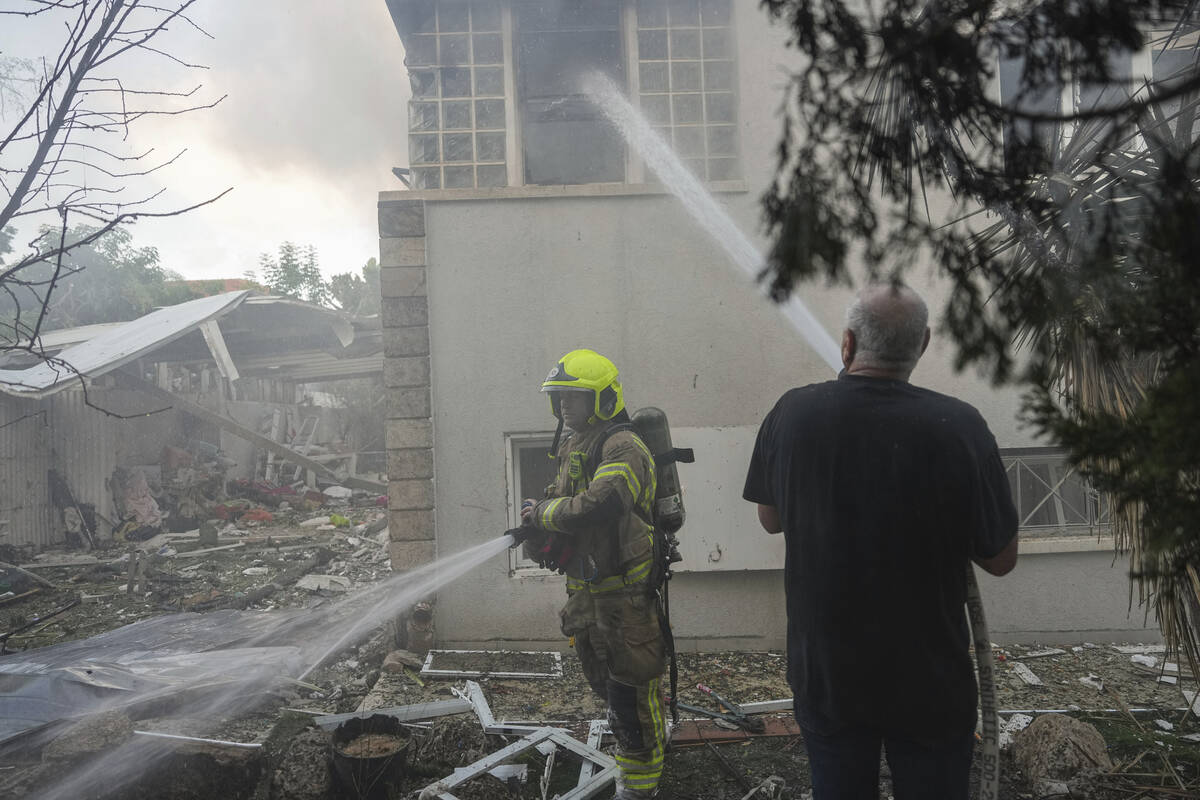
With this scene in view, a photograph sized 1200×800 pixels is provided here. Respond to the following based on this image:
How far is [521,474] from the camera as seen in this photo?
596 centimetres

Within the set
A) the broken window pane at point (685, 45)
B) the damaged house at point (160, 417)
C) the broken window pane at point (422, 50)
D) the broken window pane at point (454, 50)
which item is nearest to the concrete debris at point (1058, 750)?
the broken window pane at point (685, 45)

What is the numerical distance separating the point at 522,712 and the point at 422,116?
498 cm

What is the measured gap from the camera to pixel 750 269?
5.86 metres

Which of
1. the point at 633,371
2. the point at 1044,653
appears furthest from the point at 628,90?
the point at 1044,653

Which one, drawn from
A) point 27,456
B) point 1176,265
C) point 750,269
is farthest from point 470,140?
point 27,456

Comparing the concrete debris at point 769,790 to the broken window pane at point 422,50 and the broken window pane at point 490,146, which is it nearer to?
the broken window pane at point 490,146

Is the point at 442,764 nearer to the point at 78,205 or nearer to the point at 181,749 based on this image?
the point at 181,749

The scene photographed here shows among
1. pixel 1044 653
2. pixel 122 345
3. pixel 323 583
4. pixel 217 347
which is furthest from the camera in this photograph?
pixel 217 347

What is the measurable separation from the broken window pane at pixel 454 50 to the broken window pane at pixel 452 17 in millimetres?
79

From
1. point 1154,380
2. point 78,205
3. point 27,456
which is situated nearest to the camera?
point 1154,380

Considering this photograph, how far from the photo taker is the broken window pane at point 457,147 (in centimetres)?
621

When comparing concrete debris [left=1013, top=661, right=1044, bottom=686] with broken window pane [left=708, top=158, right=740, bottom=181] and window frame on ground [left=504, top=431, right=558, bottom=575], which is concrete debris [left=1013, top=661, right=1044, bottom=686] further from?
broken window pane [left=708, top=158, right=740, bottom=181]

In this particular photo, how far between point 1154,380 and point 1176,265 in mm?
1642

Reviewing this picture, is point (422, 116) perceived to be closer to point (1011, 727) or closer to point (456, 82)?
point (456, 82)
